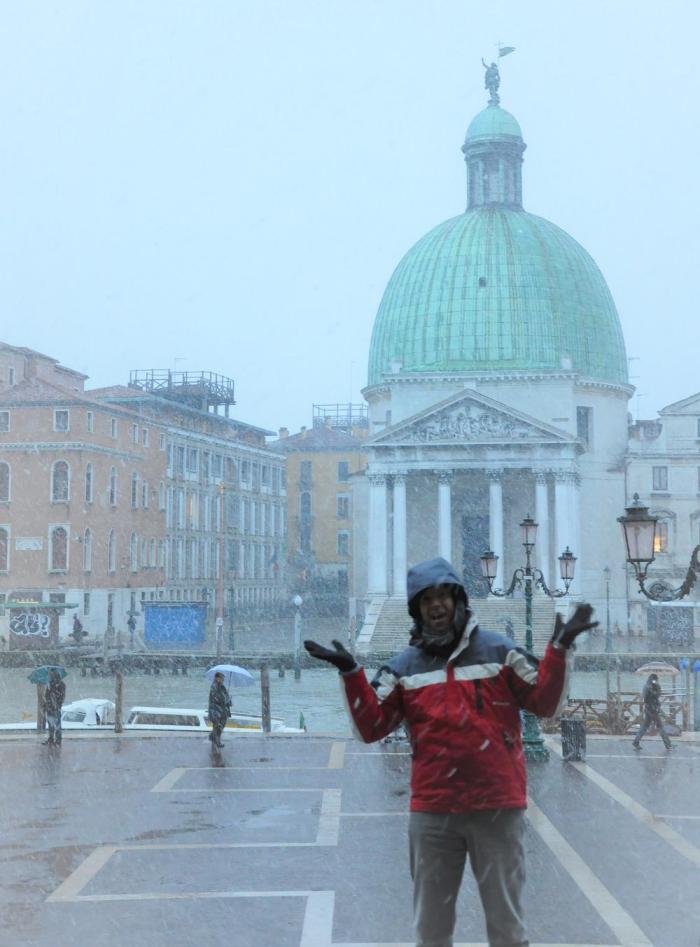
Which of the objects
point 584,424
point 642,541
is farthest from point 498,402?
point 642,541

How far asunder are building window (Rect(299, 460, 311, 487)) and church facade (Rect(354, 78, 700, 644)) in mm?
28340

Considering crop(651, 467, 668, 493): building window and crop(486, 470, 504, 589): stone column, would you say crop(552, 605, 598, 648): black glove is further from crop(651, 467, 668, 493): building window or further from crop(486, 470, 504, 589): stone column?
crop(651, 467, 668, 493): building window

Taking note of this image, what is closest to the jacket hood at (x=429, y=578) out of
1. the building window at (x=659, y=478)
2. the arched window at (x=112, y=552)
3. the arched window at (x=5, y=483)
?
the arched window at (x=5, y=483)

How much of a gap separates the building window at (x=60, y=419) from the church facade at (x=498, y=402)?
13.7 meters

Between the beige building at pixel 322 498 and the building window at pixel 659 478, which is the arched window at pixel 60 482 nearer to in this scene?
the building window at pixel 659 478

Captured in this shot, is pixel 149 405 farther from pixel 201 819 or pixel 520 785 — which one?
pixel 520 785

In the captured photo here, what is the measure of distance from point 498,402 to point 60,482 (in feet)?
65.4

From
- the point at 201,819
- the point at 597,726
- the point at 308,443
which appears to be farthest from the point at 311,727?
the point at 308,443

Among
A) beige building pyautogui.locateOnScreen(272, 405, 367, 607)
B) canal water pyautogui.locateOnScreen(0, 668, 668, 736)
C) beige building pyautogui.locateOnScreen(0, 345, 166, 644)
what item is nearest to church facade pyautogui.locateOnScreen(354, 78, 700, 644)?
beige building pyautogui.locateOnScreen(0, 345, 166, 644)

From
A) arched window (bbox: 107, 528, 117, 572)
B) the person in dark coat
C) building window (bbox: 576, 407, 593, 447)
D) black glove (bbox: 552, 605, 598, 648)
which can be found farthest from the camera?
building window (bbox: 576, 407, 593, 447)

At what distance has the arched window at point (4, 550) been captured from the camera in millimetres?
62403

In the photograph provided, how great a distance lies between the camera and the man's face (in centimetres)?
589

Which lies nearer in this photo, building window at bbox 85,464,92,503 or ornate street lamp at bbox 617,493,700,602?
ornate street lamp at bbox 617,493,700,602

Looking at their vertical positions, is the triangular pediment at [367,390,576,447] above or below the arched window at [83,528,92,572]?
above
